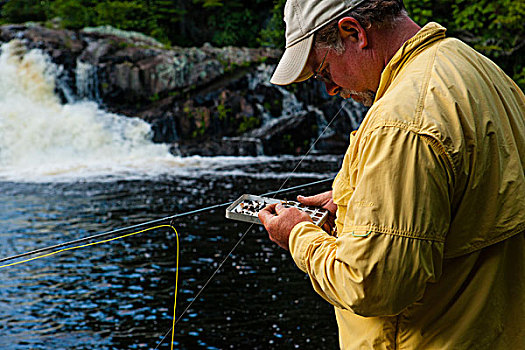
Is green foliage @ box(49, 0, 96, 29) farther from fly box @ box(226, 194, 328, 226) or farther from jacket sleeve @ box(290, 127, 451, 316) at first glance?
jacket sleeve @ box(290, 127, 451, 316)

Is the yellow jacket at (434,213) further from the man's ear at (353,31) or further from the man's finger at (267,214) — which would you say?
the man's finger at (267,214)

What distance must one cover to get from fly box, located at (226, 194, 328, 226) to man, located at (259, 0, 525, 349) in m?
0.41

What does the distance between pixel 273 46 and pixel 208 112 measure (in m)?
4.70

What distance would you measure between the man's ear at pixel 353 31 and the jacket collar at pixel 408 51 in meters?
0.09

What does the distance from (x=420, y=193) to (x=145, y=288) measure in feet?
17.4

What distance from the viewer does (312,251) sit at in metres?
1.52

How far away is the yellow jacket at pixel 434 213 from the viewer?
4.21 feet

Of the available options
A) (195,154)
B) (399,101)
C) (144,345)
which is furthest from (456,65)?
(195,154)

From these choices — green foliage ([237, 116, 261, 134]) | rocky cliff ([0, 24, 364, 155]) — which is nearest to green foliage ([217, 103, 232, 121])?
rocky cliff ([0, 24, 364, 155])

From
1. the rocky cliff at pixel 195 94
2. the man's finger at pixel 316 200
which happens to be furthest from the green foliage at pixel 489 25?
the man's finger at pixel 316 200

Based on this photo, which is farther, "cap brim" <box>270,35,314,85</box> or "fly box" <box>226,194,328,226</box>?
"fly box" <box>226,194,328,226</box>

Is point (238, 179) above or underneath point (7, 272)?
underneath

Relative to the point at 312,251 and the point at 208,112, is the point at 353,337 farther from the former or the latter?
the point at 208,112

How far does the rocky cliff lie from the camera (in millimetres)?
16547
